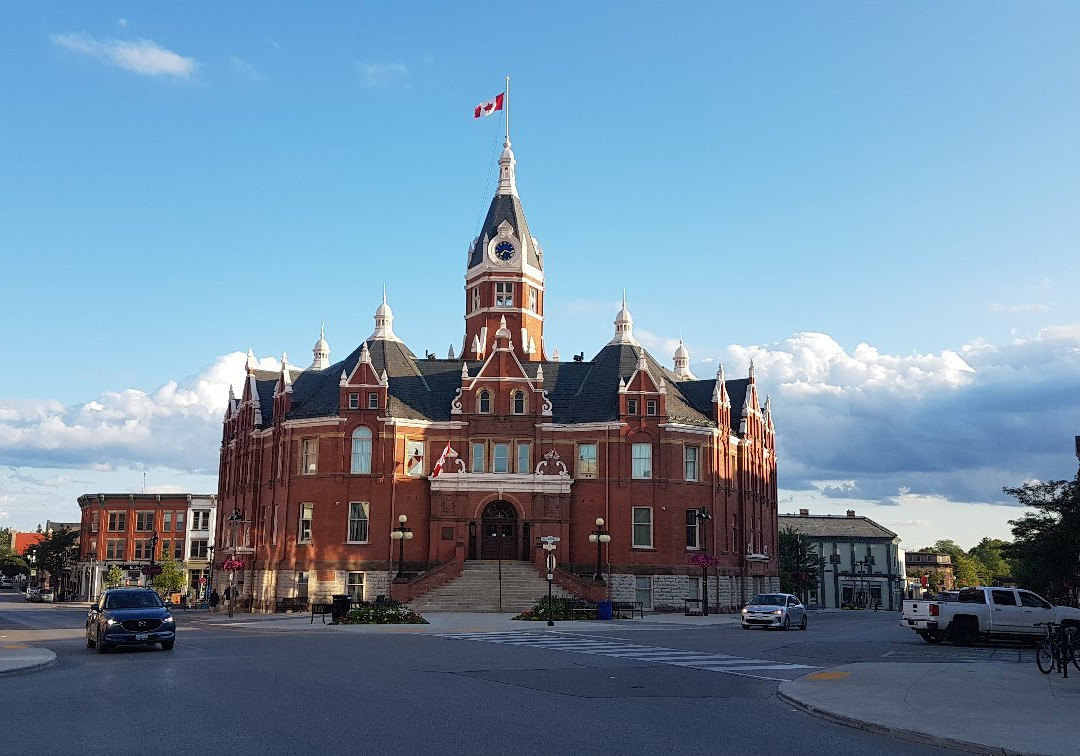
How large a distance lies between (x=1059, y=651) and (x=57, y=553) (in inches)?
4537

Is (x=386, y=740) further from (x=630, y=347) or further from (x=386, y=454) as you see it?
(x=630, y=347)

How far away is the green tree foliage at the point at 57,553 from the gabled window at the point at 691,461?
81.6 meters

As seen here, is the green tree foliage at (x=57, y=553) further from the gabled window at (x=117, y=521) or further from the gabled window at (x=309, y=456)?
the gabled window at (x=309, y=456)

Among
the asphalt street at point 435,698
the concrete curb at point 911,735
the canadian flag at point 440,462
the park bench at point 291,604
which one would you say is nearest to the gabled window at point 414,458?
the canadian flag at point 440,462

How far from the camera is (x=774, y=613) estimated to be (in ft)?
131

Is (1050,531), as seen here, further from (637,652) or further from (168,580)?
(168,580)

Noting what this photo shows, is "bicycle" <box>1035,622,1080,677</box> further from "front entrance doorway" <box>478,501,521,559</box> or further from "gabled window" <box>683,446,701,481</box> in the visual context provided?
"front entrance doorway" <box>478,501,521,559</box>

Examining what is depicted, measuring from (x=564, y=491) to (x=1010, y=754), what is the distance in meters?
48.0

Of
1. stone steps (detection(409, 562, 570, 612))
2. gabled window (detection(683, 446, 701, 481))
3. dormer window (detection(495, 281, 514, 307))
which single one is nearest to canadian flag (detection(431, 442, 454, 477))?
stone steps (detection(409, 562, 570, 612))

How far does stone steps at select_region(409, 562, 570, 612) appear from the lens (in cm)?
5400

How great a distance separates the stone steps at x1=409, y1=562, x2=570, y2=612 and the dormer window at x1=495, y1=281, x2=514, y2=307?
21442mm

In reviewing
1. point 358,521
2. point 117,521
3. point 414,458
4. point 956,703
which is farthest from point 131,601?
point 117,521

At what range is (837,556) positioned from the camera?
115 metres

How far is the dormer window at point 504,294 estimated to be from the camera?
72438 millimetres
